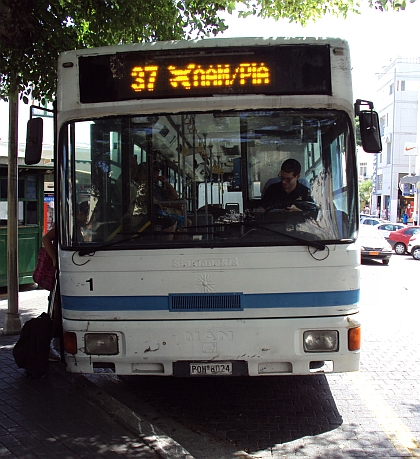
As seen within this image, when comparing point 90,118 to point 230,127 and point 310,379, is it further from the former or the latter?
point 310,379

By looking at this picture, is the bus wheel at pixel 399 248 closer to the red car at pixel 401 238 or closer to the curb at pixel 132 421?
the red car at pixel 401 238

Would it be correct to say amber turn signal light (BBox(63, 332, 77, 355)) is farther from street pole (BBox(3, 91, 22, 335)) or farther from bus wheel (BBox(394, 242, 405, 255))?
bus wheel (BBox(394, 242, 405, 255))

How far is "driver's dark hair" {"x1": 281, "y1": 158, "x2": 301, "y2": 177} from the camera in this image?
14.8 feet

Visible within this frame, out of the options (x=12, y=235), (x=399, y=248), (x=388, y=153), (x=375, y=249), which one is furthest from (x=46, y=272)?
(x=388, y=153)

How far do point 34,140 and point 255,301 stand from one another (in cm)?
241

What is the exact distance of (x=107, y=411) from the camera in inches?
195

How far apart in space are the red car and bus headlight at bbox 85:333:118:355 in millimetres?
24769

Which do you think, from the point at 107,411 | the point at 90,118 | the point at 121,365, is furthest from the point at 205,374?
the point at 90,118

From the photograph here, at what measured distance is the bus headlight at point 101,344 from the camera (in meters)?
4.54

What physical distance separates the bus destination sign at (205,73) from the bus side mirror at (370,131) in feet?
A: 1.65

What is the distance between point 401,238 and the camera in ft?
89.5

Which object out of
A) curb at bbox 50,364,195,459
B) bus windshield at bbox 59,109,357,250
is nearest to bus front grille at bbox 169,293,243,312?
bus windshield at bbox 59,109,357,250

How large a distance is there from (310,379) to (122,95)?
3709 mm

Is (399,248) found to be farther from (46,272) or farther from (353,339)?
(353,339)
